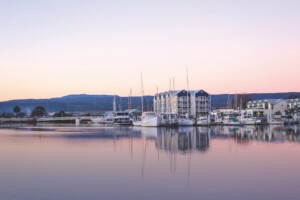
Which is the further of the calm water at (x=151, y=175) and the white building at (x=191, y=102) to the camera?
the white building at (x=191, y=102)

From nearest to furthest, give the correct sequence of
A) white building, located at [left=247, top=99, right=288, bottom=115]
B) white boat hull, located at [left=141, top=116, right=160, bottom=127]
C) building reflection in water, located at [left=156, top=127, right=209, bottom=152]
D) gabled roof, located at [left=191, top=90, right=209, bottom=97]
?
building reflection in water, located at [left=156, top=127, right=209, bottom=152], white boat hull, located at [left=141, top=116, right=160, bottom=127], white building, located at [left=247, top=99, right=288, bottom=115], gabled roof, located at [left=191, top=90, right=209, bottom=97]

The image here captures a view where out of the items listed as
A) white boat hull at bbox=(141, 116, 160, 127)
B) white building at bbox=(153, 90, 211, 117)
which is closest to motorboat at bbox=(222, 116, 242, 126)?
white boat hull at bbox=(141, 116, 160, 127)

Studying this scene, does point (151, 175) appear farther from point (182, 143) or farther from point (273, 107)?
point (273, 107)

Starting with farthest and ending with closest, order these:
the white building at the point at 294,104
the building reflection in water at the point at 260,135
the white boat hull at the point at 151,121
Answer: the white building at the point at 294,104 < the white boat hull at the point at 151,121 < the building reflection in water at the point at 260,135

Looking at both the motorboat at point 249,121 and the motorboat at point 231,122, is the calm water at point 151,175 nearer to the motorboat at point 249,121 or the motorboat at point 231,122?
the motorboat at point 231,122

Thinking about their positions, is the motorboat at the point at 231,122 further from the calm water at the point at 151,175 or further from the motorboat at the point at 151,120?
the calm water at the point at 151,175

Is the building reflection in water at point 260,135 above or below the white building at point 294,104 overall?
below

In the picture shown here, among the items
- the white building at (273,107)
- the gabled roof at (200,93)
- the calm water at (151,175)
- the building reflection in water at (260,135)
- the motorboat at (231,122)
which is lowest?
the calm water at (151,175)

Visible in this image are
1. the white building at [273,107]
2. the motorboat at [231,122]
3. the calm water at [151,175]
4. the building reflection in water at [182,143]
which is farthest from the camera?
the white building at [273,107]

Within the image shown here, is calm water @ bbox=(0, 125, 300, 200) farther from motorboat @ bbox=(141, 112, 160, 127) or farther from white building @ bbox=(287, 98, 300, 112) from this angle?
white building @ bbox=(287, 98, 300, 112)

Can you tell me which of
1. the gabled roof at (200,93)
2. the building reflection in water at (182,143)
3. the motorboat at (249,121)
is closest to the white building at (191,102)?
the gabled roof at (200,93)

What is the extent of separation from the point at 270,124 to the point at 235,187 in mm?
69226

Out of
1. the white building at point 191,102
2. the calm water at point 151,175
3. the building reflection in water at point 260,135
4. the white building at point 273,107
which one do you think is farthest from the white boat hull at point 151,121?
the calm water at point 151,175

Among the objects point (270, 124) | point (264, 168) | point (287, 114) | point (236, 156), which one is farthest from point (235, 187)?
point (287, 114)
